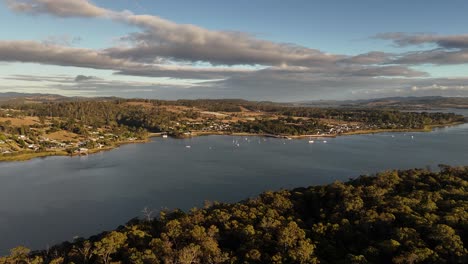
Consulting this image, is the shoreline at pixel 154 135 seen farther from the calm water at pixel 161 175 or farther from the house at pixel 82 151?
the calm water at pixel 161 175

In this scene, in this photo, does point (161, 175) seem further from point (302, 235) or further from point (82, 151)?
point (302, 235)

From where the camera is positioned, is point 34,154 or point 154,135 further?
point 154,135

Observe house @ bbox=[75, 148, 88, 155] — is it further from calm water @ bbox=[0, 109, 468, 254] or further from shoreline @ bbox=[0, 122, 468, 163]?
calm water @ bbox=[0, 109, 468, 254]

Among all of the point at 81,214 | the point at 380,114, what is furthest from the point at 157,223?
the point at 380,114

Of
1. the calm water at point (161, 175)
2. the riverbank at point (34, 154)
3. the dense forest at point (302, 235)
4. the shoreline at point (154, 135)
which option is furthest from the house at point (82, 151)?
the dense forest at point (302, 235)

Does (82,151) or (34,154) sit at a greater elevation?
(82,151)

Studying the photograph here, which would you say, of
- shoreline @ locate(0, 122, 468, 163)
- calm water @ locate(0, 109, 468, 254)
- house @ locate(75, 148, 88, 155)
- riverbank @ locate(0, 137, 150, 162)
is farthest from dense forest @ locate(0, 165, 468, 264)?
house @ locate(75, 148, 88, 155)

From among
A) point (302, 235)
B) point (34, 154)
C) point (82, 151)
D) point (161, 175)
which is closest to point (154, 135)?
point (82, 151)
